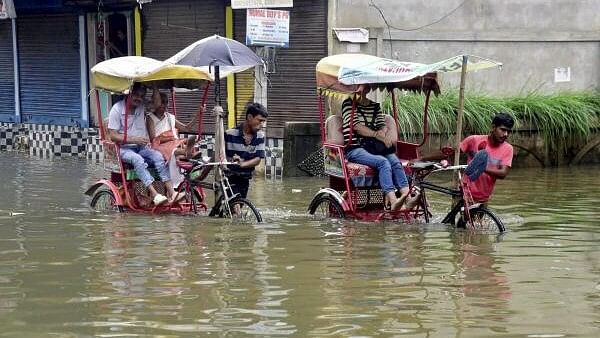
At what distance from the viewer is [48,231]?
11266mm

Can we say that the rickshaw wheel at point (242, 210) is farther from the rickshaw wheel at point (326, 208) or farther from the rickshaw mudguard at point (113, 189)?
the rickshaw mudguard at point (113, 189)

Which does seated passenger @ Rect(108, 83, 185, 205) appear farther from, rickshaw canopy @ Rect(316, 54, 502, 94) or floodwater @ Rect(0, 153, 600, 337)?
rickshaw canopy @ Rect(316, 54, 502, 94)

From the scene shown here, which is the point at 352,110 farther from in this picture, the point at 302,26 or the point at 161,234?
the point at 302,26

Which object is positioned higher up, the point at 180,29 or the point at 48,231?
the point at 180,29

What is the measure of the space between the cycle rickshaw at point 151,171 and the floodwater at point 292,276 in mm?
273

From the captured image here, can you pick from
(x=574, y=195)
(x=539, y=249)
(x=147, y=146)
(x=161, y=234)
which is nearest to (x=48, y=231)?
(x=161, y=234)

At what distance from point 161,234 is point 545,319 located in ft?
15.6

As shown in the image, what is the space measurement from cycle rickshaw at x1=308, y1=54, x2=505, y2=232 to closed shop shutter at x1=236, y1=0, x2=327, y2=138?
5169 millimetres

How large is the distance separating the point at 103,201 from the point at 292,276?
16.0ft

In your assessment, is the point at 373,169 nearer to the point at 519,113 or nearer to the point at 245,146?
the point at 245,146

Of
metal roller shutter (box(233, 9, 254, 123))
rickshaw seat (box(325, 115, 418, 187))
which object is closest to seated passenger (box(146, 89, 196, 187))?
rickshaw seat (box(325, 115, 418, 187))

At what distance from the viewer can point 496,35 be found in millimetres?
19078

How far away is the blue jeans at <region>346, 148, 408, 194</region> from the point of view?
11.8 meters

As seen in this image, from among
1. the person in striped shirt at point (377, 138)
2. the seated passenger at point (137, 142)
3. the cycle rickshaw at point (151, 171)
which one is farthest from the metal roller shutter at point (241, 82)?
the person in striped shirt at point (377, 138)
